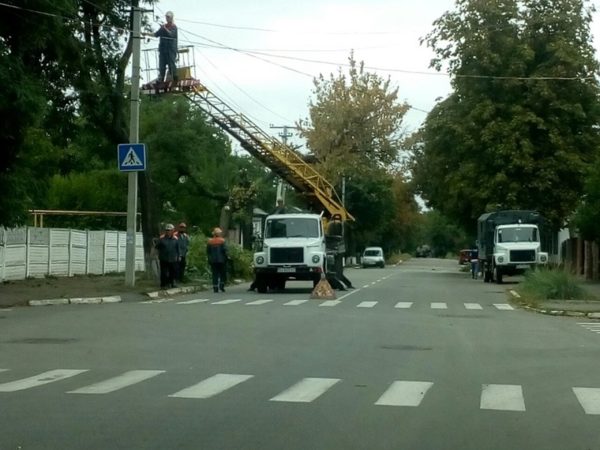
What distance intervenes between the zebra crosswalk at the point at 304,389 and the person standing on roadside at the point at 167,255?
17.3 m

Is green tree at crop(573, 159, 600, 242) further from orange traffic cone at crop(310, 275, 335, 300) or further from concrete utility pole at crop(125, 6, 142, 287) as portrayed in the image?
concrete utility pole at crop(125, 6, 142, 287)

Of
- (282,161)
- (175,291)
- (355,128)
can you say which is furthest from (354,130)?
(175,291)

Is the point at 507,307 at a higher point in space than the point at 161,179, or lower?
lower

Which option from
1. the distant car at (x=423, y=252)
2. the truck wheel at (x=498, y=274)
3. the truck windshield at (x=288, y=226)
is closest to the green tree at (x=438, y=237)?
the distant car at (x=423, y=252)

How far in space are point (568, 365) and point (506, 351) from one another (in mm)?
1761

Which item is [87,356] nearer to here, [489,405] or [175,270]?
[489,405]

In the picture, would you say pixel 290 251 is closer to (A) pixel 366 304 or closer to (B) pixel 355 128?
(A) pixel 366 304

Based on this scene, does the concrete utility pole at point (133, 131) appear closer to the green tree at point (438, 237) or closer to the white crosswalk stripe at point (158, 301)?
the white crosswalk stripe at point (158, 301)

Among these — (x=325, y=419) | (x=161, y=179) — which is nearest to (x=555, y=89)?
(x=161, y=179)

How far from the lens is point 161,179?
5609 centimetres

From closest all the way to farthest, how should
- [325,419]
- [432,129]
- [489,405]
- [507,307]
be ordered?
[325,419], [489,405], [507,307], [432,129]

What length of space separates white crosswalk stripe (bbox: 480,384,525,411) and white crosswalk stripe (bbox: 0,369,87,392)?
189 inches

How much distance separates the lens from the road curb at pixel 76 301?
24587 mm

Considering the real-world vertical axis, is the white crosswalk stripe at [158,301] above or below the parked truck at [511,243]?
below
